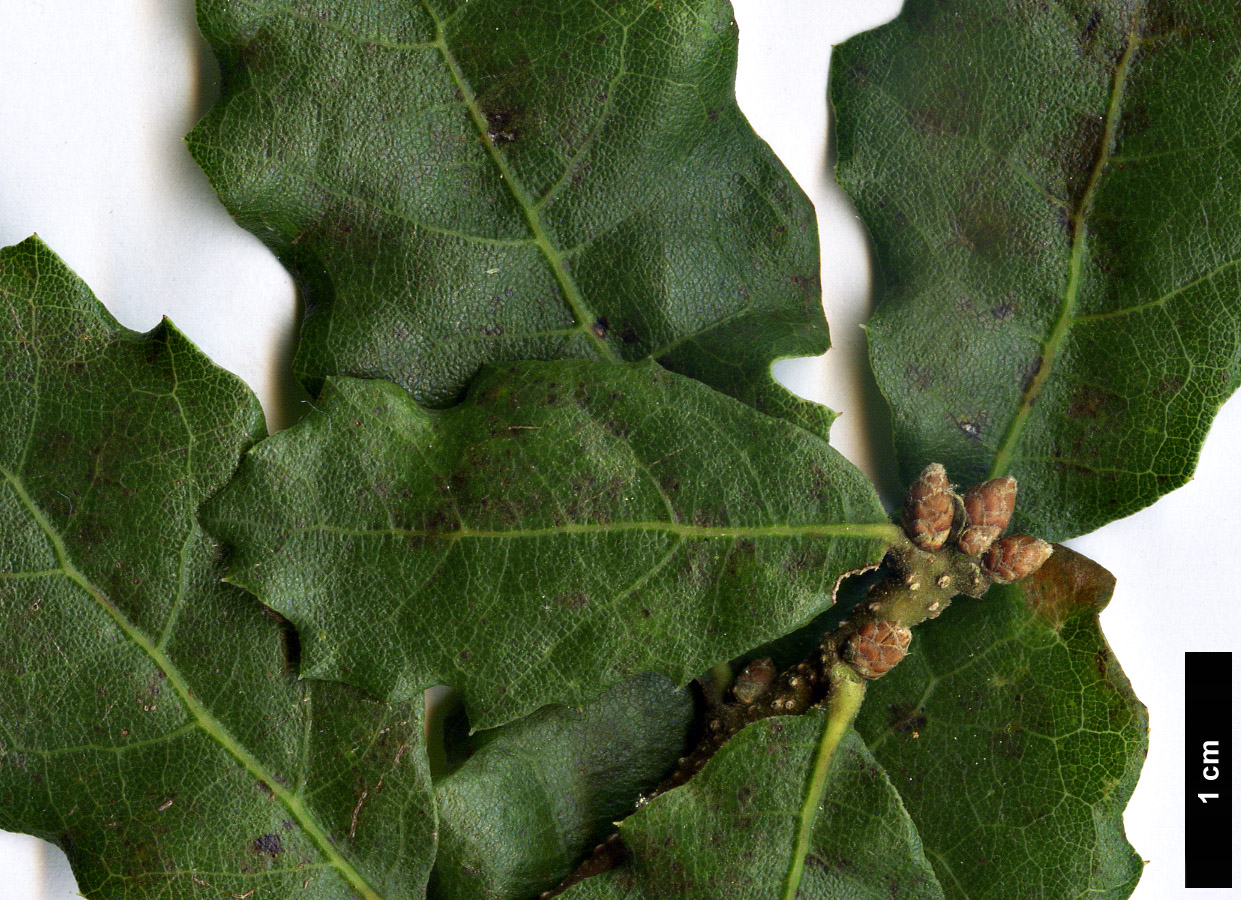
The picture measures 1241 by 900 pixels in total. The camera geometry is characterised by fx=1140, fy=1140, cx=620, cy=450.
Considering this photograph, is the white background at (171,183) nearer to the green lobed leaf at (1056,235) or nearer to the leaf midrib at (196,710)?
the green lobed leaf at (1056,235)

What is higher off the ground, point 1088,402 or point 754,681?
point 1088,402

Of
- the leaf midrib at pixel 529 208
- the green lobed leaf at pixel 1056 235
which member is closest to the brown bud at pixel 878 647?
the green lobed leaf at pixel 1056 235

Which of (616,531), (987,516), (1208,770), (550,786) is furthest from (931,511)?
(1208,770)

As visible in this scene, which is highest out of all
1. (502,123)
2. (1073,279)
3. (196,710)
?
(502,123)

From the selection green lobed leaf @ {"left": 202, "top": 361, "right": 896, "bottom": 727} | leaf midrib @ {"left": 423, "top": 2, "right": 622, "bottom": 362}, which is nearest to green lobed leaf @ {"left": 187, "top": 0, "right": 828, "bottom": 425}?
leaf midrib @ {"left": 423, "top": 2, "right": 622, "bottom": 362}

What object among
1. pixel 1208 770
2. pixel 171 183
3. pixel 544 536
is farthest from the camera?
pixel 1208 770

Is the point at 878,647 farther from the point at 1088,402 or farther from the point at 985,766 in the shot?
the point at 1088,402

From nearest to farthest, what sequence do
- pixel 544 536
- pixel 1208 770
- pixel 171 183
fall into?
pixel 544 536 → pixel 171 183 → pixel 1208 770

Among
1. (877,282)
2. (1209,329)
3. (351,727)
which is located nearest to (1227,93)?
(1209,329)
